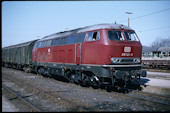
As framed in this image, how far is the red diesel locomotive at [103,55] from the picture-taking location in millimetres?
9898

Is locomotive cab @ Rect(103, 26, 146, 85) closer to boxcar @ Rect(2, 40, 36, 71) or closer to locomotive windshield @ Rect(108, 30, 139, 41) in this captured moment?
locomotive windshield @ Rect(108, 30, 139, 41)

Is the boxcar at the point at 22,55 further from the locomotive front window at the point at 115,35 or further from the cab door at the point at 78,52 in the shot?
the locomotive front window at the point at 115,35

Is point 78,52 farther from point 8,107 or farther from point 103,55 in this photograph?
point 8,107

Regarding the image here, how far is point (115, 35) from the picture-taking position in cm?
1049

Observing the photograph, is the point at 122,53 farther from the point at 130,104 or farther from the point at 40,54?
the point at 40,54

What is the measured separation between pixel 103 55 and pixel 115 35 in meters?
1.50

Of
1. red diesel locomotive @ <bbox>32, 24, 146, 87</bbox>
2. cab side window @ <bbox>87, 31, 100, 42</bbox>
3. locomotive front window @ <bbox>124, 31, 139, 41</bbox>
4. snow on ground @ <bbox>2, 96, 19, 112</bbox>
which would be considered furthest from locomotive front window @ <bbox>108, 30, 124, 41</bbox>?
snow on ground @ <bbox>2, 96, 19, 112</bbox>

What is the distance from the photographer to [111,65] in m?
9.73

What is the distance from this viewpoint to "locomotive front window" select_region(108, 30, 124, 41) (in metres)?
10.3

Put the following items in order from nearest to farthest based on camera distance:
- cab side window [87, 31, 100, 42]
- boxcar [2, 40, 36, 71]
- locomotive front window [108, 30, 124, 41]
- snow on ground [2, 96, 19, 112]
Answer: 1. snow on ground [2, 96, 19, 112]
2. locomotive front window [108, 30, 124, 41]
3. cab side window [87, 31, 100, 42]
4. boxcar [2, 40, 36, 71]

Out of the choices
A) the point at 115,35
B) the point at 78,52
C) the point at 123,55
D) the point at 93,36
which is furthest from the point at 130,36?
the point at 78,52

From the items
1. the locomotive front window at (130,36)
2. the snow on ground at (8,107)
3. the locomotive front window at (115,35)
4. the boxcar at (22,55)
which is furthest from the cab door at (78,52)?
the boxcar at (22,55)

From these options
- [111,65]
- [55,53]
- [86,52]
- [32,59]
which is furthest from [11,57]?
[111,65]

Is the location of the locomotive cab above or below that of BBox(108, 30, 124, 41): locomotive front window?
below
